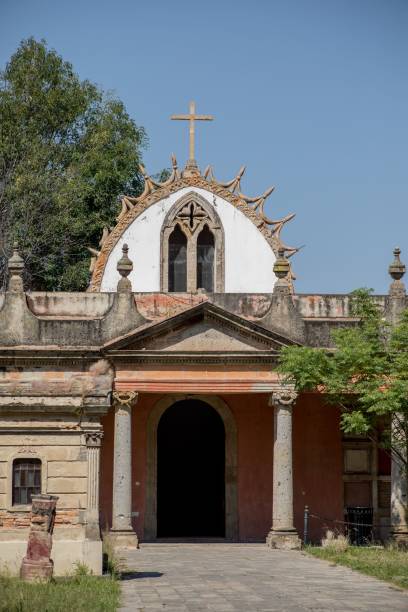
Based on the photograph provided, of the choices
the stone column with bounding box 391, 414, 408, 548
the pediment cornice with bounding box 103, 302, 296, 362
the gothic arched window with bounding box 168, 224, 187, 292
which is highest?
the gothic arched window with bounding box 168, 224, 187, 292

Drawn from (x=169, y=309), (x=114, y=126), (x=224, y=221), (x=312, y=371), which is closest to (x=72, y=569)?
(x=312, y=371)

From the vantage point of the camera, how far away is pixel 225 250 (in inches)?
→ 1150

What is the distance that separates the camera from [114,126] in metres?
40.8

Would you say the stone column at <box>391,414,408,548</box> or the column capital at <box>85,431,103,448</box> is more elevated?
the column capital at <box>85,431,103,448</box>

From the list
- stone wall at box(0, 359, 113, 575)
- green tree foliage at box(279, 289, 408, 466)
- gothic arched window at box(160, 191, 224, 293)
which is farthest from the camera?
gothic arched window at box(160, 191, 224, 293)

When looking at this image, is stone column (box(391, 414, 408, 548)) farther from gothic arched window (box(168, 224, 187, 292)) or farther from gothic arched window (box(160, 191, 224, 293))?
gothic arched window (box(168, 224, 187, 292))

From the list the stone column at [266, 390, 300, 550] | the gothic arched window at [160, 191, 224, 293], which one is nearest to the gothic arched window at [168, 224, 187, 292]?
the gothic arched window at [160, 191, 224, 293]

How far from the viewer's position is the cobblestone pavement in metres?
16.5

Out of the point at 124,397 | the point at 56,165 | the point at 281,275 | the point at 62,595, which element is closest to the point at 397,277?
the point at 281,275

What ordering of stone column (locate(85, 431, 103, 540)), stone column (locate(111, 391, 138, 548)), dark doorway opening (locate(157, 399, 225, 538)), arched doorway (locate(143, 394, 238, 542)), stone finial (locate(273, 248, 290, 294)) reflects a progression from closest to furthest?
1. stone column (locate(85, 431, 103, 540))
2. stone column (locate(111, 391, 138, 548))
3. stone finial (locate(273, 248, 290, 294))
4. arched doorway (locate(143, 394, 238, 542))
5. dark doorway opening (locate(157, 399, 225, 538))

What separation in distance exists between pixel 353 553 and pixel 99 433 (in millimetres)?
5941

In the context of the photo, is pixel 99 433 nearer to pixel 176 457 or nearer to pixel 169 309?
pixel 169 309

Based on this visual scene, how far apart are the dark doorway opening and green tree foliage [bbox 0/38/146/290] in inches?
428

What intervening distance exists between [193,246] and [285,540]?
766cm
